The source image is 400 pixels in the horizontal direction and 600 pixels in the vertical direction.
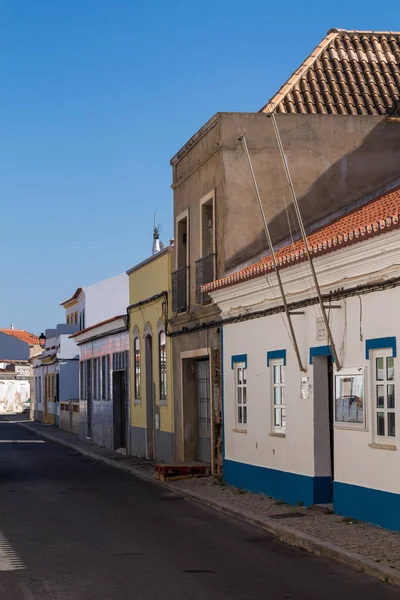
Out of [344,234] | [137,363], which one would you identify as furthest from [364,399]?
[137,363]

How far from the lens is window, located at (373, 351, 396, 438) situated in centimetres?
1306

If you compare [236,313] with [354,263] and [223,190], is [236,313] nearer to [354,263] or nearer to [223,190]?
[223,190]

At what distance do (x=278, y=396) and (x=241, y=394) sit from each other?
2210 millimetres

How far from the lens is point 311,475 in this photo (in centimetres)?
1561

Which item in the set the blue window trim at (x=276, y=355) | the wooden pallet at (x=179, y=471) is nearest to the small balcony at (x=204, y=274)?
the wooden pallet at (x=179, y=471)

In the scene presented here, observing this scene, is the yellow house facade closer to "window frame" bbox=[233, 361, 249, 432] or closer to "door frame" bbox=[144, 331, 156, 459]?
"door frame" bbox=[144, 331, 156, 459]

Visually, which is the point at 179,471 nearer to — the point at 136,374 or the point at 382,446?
the point at 382,446

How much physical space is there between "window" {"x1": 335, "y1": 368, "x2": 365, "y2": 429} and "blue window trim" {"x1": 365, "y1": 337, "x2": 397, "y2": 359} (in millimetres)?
348

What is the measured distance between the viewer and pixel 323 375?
15.7 m

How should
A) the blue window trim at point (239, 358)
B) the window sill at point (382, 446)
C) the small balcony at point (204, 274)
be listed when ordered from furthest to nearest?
the small balcony at point (204, 274) → the blue window trim at point (239, 358) → the window sill at point (382, 446)

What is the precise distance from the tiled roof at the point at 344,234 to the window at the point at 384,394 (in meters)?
1.55

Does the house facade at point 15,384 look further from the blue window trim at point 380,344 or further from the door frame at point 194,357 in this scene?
the blue window trim at point 380,344

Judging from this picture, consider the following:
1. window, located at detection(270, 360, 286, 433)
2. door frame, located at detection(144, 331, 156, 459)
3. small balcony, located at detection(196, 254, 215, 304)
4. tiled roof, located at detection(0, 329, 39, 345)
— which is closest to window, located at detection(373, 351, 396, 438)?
window, located at detection(270, 360, 286, 433)

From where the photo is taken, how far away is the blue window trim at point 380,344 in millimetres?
12828
